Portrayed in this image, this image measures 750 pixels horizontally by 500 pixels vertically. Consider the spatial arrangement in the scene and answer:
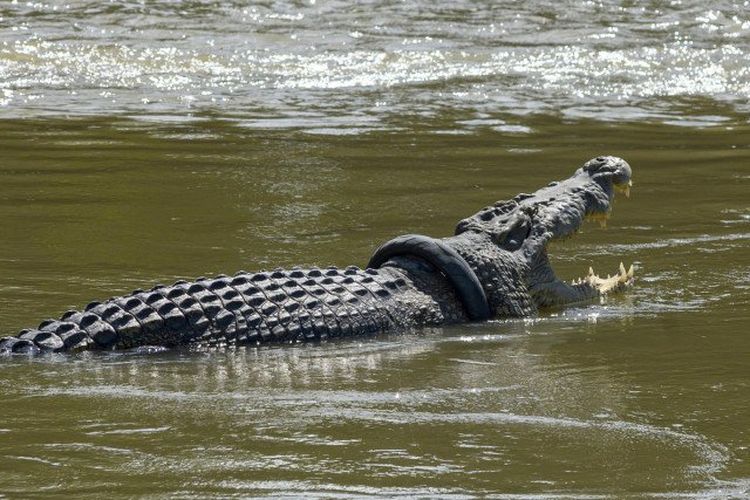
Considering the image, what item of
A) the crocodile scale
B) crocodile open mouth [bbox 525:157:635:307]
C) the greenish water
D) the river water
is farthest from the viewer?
crocodile open mouth [bbox 525:157:635:307]

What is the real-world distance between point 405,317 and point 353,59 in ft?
31.2

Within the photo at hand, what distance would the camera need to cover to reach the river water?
4602 millimetres

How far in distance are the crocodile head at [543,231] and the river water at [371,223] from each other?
0.17 m

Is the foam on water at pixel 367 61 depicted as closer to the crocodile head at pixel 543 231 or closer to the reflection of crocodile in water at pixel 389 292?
the crocodile head at pixel 543 231

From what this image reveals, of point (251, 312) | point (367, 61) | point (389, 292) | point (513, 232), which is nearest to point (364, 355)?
point (251, 312)

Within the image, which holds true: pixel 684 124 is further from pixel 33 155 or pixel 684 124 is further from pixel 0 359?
pixel 0 359

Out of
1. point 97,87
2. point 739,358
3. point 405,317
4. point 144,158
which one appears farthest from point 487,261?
point 97,87

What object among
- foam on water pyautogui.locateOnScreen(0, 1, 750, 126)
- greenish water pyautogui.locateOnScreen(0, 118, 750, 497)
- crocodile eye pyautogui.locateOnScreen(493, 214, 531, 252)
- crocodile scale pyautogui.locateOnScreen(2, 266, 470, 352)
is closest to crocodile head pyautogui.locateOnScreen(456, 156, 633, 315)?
crocodile eye pyautogui.locateOnScreen(493, 214, 531, 252)

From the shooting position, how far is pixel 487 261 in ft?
23.0

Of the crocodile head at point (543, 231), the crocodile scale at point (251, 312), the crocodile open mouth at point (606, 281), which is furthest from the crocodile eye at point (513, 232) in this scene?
the crocodile scale at point (251, 312)

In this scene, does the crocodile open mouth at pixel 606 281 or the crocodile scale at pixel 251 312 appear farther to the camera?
the crocodile open mouth at pixel 606 281

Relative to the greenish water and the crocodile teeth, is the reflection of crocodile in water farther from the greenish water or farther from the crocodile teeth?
the greenish water

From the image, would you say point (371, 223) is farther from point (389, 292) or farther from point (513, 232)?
point (389, 292)

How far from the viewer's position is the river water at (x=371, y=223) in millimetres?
4602
